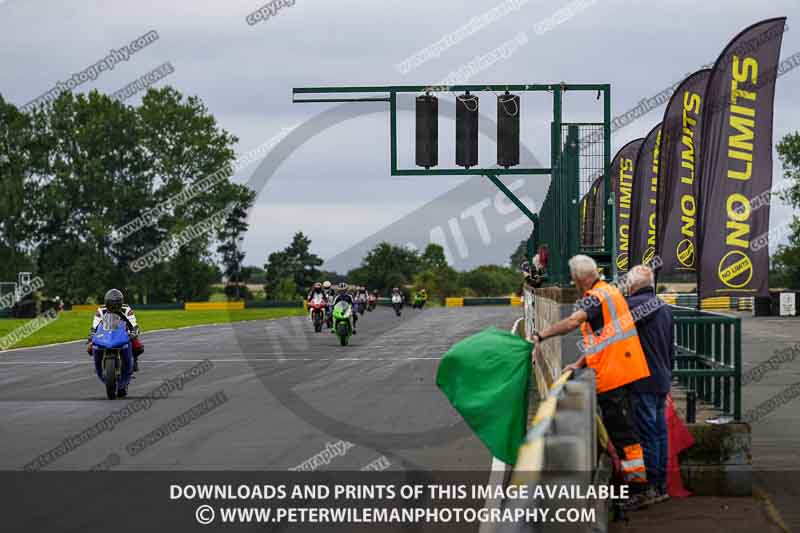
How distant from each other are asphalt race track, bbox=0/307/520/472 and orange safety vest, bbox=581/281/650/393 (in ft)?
8.12

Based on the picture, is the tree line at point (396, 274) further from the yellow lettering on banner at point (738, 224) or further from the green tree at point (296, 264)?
the yellow lettering on banner at point (738, 224)

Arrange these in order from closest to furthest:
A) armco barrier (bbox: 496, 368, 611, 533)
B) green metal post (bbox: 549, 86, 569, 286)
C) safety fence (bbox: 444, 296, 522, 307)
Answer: armco barrier (bbox: 496, 368, 611, 533)
green metal post (bbox: 549, 86, 569, 286)
safety fence (bbox: 444, 296, 522, 307)

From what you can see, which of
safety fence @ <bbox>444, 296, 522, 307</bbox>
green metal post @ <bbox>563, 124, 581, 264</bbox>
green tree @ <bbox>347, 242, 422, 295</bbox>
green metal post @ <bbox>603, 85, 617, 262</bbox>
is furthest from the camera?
green tree @ <bbox>347, 242, 422, 295</bbox>

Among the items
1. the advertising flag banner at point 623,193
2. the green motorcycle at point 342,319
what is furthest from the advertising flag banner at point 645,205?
the green motorcycle at point 342,319

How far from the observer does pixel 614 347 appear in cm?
844

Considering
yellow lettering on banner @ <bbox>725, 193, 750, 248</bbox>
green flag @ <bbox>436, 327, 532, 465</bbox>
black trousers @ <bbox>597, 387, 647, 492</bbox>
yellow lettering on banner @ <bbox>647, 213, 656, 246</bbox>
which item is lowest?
black trousers @ <bbox>597, 387, 647, 492</bbox>

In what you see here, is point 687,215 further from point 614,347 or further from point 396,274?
point 396,274

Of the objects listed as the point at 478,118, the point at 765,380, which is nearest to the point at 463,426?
the point at 765,380

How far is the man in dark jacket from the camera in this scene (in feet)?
28.1

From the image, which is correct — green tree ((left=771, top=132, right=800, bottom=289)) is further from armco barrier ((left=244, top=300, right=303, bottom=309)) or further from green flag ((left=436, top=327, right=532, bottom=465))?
green flag ((left=436, top=327, right=532, bottom=465))

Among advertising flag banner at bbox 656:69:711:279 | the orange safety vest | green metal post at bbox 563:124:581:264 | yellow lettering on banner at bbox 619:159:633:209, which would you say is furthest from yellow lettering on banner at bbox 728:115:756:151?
yellow lettering on banner at bbox 619:159:633:209

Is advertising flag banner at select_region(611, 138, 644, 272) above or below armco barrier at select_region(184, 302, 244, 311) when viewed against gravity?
above

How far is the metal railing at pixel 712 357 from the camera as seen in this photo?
9812 mm

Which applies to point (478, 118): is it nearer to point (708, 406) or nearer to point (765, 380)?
point (765, 380)
